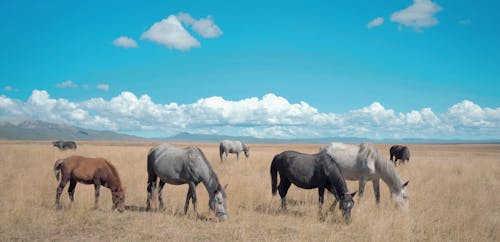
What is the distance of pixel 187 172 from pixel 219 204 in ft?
4.41

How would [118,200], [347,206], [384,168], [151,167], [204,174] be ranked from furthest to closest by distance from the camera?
[384,168] → [151,167] → [118,200] → [204,174] → [347,206]

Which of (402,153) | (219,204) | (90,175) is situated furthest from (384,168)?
(402,153)

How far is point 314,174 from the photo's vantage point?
419 inches

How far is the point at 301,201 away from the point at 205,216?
184 inches

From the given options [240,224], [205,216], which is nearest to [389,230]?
[240,224]

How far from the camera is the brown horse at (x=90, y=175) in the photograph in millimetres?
Answer: 10086

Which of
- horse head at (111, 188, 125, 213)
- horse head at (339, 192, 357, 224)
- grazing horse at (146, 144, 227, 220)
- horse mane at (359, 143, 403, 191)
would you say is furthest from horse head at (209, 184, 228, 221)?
horse mane at (359, 143, 403, 191)

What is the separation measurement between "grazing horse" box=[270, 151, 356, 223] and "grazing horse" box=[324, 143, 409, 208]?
1873mm

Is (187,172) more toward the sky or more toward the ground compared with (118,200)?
more toward the sky

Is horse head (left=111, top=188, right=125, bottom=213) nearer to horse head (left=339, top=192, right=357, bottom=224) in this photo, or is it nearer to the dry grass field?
the dry grass field

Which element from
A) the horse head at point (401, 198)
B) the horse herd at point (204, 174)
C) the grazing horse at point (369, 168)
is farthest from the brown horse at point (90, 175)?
the horse head at point (401, 198)

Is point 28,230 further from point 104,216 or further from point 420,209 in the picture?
point 420,209

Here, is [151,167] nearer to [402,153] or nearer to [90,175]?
[90,175]

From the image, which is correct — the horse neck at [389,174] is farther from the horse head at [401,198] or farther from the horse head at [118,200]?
the horse head at [118,200]
